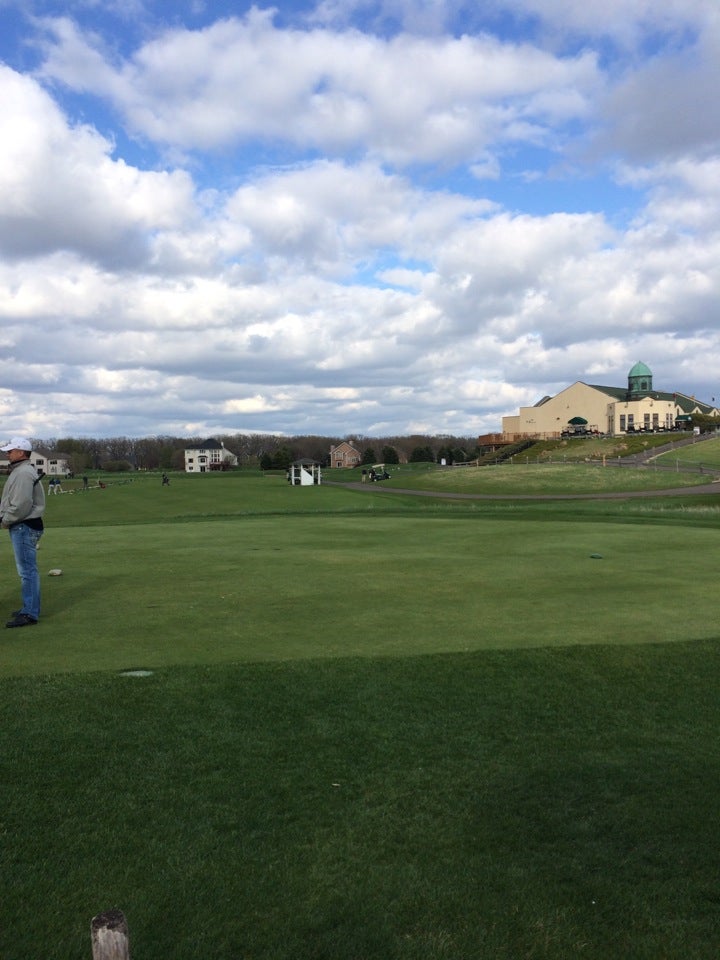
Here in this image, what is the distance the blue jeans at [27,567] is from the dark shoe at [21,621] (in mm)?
40

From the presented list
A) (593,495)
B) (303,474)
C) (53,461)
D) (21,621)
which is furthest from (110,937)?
(53,461)

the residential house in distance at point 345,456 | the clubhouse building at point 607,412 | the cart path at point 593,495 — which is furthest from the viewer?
the residential house in distance at point 345,456

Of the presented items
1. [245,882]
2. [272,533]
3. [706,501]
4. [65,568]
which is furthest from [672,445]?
[245,882]

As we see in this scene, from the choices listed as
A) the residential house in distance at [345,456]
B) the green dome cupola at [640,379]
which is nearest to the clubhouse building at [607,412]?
the green dome cupola at [640,379]

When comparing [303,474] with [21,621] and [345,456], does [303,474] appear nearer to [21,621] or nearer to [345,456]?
[21,621]

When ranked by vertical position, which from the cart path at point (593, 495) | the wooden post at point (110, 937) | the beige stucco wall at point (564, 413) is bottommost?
the cart path at point (593, 495)

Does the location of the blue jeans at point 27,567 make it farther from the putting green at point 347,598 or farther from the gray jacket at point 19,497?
the putting green at point 347,598

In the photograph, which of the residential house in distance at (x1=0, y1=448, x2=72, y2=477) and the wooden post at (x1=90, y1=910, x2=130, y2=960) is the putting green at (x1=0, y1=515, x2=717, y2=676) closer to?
the wooden post at (x1=90, y1=910, x2=130, y2=960)

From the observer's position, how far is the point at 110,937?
7.44 ft

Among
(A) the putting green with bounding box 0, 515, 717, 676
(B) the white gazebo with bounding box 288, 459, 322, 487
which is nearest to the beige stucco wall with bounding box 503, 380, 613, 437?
(B) the white gazebo with bounding box 288, 459, 322, 487

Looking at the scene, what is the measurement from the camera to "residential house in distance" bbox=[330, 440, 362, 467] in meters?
159

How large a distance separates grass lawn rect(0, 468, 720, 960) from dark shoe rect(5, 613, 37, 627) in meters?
0.18

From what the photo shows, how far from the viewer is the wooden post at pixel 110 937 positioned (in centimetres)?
225

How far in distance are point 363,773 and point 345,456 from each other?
15550 cm
